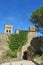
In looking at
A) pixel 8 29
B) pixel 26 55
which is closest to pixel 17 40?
pixel 26 55

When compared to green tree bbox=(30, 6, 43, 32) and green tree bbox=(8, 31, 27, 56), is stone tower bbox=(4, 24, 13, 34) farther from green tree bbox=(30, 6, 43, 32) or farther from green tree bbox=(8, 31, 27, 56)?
green tree bbox=(30, 6, 43, 32)

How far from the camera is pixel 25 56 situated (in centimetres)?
3020

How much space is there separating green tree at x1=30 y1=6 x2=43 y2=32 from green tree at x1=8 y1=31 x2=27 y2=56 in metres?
2.09

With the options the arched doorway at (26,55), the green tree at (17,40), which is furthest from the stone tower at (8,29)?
the arched doorway at (26,55)

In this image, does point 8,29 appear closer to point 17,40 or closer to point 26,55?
point 17,40

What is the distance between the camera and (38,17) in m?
28.5

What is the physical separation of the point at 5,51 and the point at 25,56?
260 centimetres

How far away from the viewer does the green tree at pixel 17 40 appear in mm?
30039

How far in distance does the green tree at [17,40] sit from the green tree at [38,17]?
6.86 ft

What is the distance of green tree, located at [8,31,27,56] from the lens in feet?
98.6

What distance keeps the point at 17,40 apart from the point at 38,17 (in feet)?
13.3

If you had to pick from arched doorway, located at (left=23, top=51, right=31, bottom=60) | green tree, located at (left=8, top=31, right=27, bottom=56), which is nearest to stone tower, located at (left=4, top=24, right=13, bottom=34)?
green tree, located at (left=8, top=31, right=27, bottom=56)

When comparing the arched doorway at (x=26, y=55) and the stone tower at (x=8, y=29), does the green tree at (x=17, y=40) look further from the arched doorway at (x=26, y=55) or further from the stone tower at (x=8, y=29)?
the stone tower at (x=8, y=29)

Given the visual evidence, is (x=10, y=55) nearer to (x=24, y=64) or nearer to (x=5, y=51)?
(x=5, y=51)
